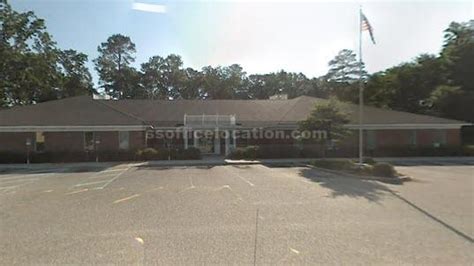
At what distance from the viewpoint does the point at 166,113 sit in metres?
39.4

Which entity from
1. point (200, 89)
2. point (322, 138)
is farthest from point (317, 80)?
point (322, 138)

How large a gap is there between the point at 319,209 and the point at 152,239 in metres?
4.67

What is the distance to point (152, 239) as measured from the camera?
801cm

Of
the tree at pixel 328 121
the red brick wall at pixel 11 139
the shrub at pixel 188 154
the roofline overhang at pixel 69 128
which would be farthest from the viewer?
the red brick wall at pixel 11 139

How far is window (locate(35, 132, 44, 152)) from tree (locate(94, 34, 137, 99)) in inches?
1547

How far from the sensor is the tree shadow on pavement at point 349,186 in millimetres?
13820

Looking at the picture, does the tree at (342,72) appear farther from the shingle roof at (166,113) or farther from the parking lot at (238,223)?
the parking lot at (238,223)

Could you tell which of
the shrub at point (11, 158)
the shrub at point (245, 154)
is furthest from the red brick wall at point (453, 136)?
the shrub at point (11, 158)

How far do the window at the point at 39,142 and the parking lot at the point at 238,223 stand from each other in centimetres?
1702

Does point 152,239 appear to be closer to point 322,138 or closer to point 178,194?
point 178,194

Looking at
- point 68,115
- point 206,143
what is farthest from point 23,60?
point 206,143

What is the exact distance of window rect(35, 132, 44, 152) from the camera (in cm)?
3256

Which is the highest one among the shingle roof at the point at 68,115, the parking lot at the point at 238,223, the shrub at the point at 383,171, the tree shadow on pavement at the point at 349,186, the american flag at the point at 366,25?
the american flag at the point at 366,25

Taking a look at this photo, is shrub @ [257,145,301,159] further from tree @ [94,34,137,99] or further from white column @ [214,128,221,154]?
tree @ [94,34,137,99]
